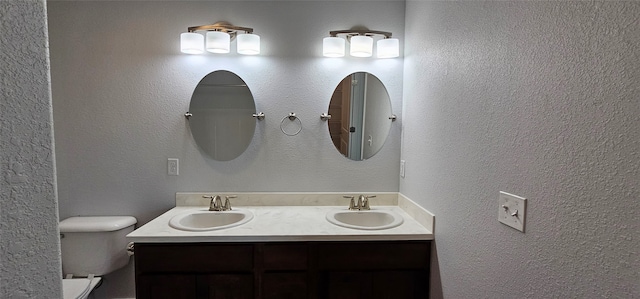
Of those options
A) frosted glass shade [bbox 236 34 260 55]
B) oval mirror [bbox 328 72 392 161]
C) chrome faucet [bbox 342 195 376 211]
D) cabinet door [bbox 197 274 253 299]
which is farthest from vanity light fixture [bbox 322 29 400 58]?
cabinet door [bbox 197 274 253 299]

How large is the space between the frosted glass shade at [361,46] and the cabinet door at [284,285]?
4.57ft

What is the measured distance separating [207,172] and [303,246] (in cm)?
93

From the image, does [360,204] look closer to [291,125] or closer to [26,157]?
[291,125]

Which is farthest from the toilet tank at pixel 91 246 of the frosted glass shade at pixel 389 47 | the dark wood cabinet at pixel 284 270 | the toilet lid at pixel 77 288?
the frosted glass shade at pixel 389 47

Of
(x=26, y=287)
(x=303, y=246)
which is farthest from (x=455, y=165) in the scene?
(x=26, y=287)

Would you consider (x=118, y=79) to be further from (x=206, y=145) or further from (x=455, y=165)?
(x=455, y=165)

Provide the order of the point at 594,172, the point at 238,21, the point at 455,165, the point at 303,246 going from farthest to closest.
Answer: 1. the point at 238,21
2. the point at 303,246
3. the point at 455,165
4. the point at 594,172

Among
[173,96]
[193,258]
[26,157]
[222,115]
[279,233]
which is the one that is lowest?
[193,258]

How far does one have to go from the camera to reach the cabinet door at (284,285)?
160 cm

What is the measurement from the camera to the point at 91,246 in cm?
193

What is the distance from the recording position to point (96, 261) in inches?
76.2

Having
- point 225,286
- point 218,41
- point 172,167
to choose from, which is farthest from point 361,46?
point 225,286

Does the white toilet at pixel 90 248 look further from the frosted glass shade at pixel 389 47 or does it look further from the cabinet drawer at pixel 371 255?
the frosted glass shade at pixel 389 47

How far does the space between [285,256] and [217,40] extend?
137cm
